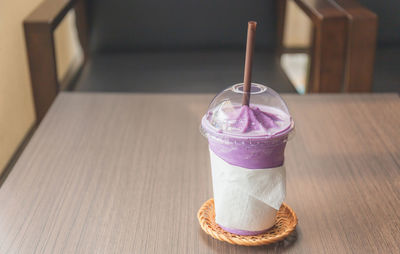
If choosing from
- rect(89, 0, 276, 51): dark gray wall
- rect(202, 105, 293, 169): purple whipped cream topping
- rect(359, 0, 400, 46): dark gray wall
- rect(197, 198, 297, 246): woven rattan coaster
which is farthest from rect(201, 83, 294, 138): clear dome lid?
rect(359, 0, 400, 46): dark gray wall

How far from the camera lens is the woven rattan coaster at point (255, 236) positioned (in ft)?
2.51

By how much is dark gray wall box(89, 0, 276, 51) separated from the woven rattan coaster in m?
1.31

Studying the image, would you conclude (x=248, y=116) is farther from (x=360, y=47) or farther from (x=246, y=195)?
(x=360, y=47)

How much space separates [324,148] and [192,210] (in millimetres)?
356

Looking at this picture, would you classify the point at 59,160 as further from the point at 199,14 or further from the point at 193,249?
the point at 199,14

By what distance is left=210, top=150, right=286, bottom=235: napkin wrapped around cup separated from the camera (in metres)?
0.73

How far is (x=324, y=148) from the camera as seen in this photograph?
109cm

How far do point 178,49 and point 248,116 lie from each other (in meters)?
1.44

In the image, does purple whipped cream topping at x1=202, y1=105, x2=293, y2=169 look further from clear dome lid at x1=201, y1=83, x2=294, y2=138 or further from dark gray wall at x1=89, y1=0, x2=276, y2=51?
dark gray wall at x1=89, y1=0, x2=276, y2=51

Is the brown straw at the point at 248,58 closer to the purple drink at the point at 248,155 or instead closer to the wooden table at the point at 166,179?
the purple drink at the point at 248,155

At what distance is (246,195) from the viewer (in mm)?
740

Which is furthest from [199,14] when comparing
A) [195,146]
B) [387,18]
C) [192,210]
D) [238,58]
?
[192,210]

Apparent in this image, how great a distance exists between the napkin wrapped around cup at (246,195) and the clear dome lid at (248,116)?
→ 0.15 ft

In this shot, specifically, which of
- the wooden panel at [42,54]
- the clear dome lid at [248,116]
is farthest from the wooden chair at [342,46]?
the clear dome lid at [248,116]
